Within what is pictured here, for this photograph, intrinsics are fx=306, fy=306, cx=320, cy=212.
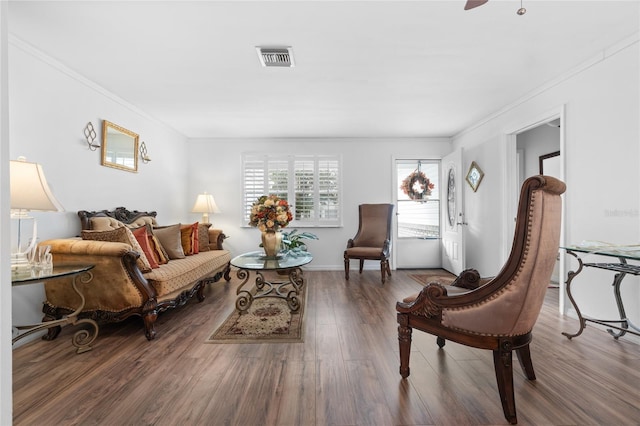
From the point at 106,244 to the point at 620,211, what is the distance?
416 cm

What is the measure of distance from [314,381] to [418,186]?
4311 mm

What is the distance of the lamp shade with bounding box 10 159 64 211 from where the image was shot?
1.96m

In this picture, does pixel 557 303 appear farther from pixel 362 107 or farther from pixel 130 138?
pixel 130 138

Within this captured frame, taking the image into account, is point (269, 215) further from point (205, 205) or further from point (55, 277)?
point (205, 205)

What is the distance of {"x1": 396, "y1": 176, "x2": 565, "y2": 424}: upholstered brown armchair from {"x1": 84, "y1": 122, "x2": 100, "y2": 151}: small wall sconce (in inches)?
139

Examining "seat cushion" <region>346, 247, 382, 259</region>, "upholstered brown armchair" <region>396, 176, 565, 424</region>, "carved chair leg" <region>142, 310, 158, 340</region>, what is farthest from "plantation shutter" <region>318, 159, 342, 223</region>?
"upholstered brown armchair" <region>396, 176, 565, 424</region>

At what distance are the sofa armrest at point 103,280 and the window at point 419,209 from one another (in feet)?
14.0

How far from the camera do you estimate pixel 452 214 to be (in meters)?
5.01

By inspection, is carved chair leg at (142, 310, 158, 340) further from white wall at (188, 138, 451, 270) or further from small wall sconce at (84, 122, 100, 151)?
white wall at (188, 138, 451, 270)

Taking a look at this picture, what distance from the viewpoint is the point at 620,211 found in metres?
2.52

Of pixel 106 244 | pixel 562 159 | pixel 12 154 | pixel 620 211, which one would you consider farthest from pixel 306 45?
pixel 620 211

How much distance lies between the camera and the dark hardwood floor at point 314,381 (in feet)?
5.15

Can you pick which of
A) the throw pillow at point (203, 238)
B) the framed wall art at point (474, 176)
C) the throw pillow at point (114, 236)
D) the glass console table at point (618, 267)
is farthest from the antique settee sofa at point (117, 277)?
the framed wall art at point (474, 176)

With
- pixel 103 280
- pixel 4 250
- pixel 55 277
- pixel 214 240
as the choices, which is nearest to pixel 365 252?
pixel 214 240
